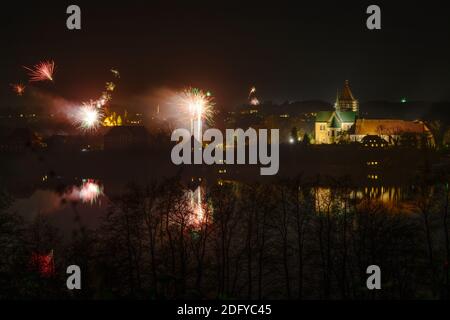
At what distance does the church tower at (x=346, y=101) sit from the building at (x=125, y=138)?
75.8 feet

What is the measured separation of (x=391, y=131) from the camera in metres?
54.6

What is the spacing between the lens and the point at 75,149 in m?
50.9

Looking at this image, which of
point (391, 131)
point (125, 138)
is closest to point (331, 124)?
point (391, 131)

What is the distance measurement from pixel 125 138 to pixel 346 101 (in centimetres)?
2681

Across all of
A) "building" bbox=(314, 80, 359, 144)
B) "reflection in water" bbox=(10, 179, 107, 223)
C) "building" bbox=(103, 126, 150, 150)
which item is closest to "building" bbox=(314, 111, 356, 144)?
"building" bbox=(314, 80, 359, 144)

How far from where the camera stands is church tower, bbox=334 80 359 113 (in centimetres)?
6431

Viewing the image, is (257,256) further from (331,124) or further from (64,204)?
(331,124)

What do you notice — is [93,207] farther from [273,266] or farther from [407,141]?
[407,141]

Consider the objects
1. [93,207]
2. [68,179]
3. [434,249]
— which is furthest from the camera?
[68,179]

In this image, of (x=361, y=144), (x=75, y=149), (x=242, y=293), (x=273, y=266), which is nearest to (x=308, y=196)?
(x=273, y=266)

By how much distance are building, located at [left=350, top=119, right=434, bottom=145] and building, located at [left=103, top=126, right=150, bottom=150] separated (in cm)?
2000

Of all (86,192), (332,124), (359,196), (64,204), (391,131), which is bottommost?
(64,204)

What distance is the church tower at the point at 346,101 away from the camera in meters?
64.3

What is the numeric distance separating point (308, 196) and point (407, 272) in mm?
5010
